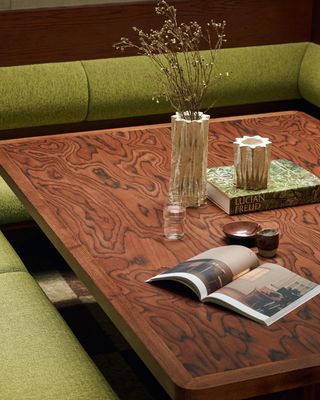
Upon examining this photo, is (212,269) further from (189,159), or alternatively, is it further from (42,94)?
(42,94)

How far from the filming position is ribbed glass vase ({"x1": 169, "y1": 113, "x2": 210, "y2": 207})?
295cm

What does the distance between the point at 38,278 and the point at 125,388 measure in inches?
40.5

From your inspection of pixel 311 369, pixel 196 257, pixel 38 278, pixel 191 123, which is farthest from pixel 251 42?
pixel 311 369

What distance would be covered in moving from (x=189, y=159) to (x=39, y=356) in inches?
33.6

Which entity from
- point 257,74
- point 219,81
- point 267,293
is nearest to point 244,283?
point 267,293

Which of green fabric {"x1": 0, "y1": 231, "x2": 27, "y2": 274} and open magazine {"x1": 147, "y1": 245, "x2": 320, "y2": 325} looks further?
green fabric {"x1": 0, "y1": 231, "x2": 27, "y2": 274}

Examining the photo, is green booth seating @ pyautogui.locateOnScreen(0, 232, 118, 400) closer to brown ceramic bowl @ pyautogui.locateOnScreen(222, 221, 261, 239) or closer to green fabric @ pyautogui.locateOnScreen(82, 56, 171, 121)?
brown ceramic bowl @ pyautogui.locateOnScreen(222, 221, 261, 239)

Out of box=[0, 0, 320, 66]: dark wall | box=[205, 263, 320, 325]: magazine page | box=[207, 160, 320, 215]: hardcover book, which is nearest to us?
box=[205, 263, 320, 325]: magazine page

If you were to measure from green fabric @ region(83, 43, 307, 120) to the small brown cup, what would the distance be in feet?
6.69

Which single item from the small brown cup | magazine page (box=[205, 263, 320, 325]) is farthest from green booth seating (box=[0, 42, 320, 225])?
magazine page (box=[205, 263, 320, 325])

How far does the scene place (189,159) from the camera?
2.98 m

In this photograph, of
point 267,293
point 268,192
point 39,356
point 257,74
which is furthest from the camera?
point 257,74

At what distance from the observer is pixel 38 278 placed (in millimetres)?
4105

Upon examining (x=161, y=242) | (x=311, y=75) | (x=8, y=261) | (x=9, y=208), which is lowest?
(x=9, y=208)
